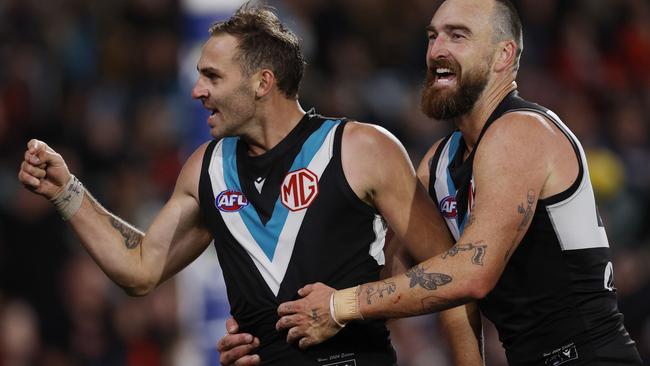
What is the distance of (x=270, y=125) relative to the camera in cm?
563

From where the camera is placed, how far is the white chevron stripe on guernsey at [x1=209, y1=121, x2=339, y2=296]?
5.37 m

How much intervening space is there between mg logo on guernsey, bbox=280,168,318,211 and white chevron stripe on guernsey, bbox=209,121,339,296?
0.07ft

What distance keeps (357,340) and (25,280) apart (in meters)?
5.59

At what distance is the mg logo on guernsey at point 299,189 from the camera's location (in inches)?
212

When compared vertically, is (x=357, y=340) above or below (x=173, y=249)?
below

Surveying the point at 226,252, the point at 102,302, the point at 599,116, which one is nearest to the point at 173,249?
the point at 226,252

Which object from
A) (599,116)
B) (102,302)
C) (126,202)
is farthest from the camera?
(599,116)

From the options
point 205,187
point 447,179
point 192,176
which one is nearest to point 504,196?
point 447,179

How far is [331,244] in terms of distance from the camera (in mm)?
5344

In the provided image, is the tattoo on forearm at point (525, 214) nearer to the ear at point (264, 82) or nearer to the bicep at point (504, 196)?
the bicep at point (504, 196)

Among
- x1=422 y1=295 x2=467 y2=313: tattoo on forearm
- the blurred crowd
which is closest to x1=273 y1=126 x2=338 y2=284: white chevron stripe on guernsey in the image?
x1=422 y1=295 x2=467 y2=313: tattoo on forearm

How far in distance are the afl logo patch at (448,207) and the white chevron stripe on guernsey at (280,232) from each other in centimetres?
58

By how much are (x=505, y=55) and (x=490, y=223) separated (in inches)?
35.3

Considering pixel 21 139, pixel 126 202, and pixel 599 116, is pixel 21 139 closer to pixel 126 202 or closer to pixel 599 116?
pixel 126 202
